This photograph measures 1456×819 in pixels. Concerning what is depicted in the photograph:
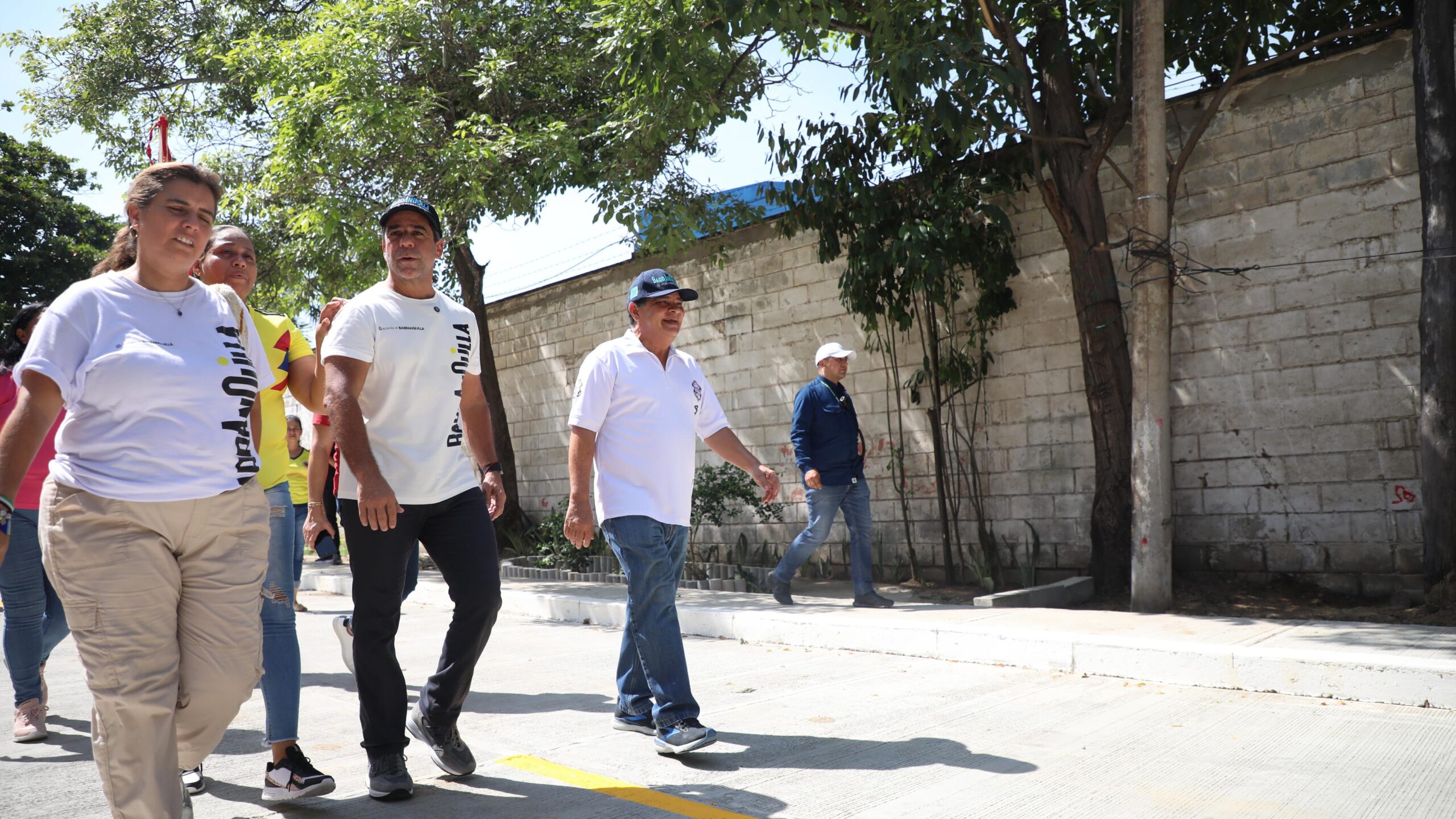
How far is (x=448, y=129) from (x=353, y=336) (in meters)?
9.42

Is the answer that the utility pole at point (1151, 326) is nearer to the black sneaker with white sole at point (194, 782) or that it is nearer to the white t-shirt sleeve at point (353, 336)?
the white t-shirt sleeve at point (353, 336)

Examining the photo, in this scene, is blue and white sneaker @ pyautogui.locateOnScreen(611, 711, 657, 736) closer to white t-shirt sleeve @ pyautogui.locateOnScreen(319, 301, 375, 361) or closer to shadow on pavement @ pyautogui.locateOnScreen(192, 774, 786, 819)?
shadow on pavement @ pyautogui.locateOnScreen(192, 774, 786, 819)

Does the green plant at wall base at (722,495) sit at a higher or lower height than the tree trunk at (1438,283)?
lower

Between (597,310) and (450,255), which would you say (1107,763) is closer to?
(597,310)

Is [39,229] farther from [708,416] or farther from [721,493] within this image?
[708,416]

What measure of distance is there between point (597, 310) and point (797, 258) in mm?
3695

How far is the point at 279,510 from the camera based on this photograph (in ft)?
13.2

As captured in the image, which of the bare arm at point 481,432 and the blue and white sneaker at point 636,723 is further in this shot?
the blue and white sneaker at point 636,723

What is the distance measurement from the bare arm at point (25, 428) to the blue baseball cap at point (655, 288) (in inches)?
86.7

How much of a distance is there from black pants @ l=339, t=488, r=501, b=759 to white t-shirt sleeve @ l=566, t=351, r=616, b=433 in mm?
602

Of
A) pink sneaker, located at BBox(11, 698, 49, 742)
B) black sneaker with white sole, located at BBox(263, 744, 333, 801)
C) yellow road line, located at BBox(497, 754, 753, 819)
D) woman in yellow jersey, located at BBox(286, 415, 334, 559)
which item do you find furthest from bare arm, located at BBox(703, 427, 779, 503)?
woman in yellow jersey, located at BBox(286, 415, 334, 559)

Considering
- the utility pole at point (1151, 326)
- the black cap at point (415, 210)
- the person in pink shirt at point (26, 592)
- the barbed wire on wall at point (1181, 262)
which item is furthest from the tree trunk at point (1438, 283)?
the person in pink shirt at point (26, 592)

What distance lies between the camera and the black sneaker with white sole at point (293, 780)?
3.61 metres

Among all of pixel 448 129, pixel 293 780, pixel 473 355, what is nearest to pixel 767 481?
pixel 473 355
